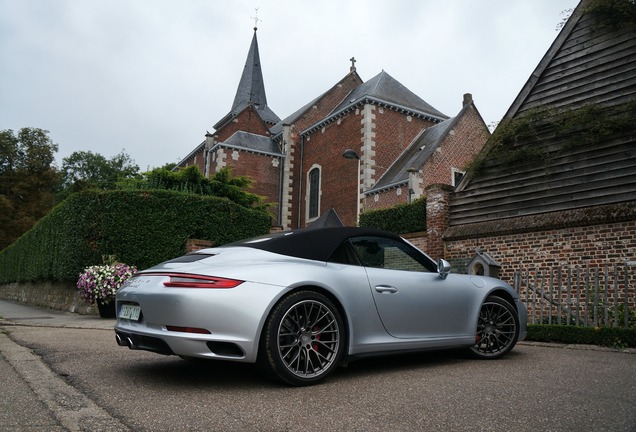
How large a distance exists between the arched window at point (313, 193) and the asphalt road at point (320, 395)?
87.3 ft

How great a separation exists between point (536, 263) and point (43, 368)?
9524 millimetres

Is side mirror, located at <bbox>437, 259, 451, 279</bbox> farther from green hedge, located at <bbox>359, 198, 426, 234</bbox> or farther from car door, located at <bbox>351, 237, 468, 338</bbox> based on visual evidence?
green hedge, located at <bbox>359, 198, 426, 234</bbox>

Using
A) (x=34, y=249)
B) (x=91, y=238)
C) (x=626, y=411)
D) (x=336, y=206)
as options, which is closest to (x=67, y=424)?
(x=626, y=411)

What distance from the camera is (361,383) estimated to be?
12.0ft

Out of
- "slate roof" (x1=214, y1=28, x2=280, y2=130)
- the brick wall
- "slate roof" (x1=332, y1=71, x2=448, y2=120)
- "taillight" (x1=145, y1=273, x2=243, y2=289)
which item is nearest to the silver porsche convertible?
"taillight" (x1=145, y1=273, x2=243, y2=289)

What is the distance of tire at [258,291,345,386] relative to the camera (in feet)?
11.1

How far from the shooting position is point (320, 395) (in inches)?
129

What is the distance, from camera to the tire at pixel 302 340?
338 centimetres

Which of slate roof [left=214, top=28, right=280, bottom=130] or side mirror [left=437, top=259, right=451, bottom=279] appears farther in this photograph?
slate roof [left=214, top=28, right=280, bottom=130]

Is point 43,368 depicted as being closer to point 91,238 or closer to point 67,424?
point 67,424

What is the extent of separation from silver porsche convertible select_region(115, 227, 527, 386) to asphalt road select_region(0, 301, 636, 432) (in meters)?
0.24

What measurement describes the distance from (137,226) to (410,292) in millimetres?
8679

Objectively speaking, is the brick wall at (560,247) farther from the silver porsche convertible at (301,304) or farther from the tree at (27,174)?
the tree at (27,174)

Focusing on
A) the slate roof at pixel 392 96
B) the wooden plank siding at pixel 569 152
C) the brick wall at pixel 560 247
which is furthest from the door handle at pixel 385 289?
the slate roof at pixel 392 96
